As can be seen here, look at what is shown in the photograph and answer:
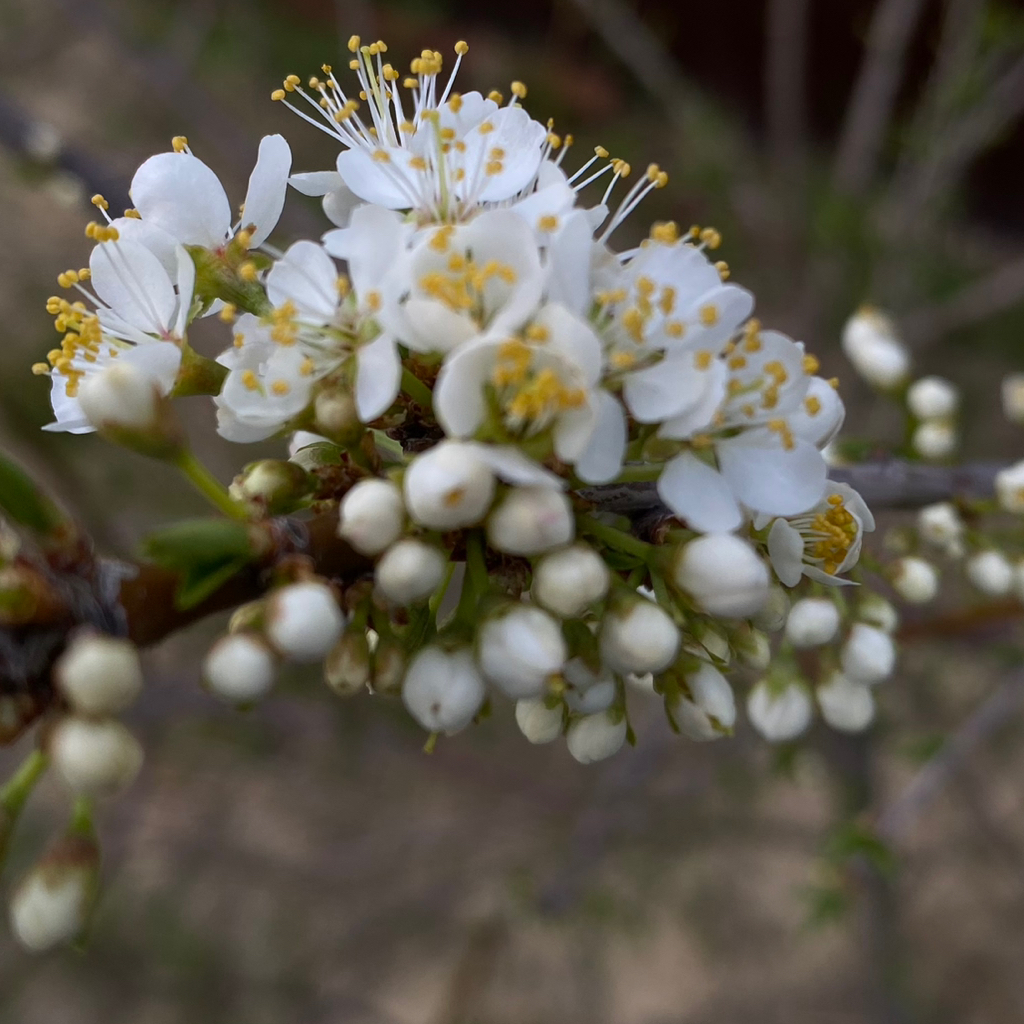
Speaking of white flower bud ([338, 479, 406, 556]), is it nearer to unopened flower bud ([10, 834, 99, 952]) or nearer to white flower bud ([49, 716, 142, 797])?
white flower bud ([49, 716, 142, 797])

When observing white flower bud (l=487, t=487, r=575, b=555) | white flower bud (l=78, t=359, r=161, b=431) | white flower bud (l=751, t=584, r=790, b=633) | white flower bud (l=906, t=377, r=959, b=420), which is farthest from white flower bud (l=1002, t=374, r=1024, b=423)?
white flower bud (l=78, t=359, r=161, b=431)

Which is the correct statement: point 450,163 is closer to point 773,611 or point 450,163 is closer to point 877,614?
point 773,611

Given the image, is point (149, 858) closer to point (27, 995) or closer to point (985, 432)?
point (27, 995)

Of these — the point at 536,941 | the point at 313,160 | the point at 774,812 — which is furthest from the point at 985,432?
the point at 313,160

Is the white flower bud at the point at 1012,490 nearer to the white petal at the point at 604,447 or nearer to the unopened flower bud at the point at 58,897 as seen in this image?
the white petal at the point at 604,447

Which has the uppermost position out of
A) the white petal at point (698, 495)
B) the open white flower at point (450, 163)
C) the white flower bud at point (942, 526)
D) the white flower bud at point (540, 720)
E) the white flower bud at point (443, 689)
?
the open white flower at point (450, 163)

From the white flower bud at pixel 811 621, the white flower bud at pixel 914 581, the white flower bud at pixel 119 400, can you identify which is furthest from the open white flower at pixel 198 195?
the white flower bud at pixel 914 581
